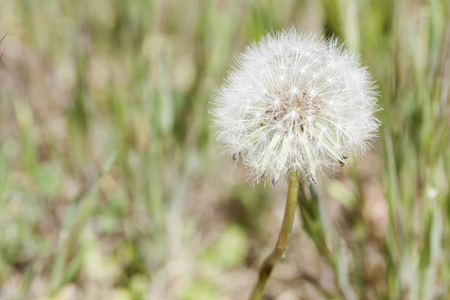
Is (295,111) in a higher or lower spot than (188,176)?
higher

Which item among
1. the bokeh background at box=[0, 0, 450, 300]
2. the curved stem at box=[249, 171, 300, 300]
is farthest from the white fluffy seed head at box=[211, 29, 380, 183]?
the bokeh background at box=[0, 0, 450, 300]

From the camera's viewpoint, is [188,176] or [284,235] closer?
[284,235]

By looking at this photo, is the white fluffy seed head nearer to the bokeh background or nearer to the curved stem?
the curved stem

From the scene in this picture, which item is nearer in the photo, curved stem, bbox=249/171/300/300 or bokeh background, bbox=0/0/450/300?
curved stem, bbox=249/171/300/300

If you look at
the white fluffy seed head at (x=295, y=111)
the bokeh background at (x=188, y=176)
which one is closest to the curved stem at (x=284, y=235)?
the white fluffy seed head at (x=295, y=111)

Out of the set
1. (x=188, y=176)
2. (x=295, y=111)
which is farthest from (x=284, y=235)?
(x=188, y=176)

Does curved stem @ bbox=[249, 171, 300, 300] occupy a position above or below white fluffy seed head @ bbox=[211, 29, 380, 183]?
below

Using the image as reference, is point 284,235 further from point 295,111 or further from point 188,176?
point 188,176
